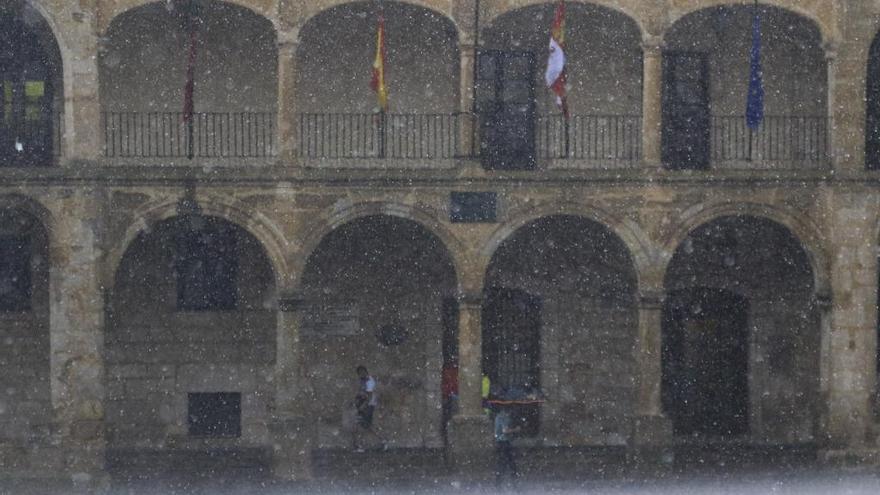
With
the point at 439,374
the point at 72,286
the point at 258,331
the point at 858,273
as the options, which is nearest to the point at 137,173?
the point at 72,286

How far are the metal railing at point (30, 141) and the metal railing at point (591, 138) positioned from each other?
7.28 metres

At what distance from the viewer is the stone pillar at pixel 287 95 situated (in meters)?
25.5

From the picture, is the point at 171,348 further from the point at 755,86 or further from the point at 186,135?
the point at 755,86

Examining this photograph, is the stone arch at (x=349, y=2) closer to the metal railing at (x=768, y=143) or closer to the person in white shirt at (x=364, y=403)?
the metal railing at (x=768, y=143)

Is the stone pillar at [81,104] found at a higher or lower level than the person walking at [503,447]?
higher

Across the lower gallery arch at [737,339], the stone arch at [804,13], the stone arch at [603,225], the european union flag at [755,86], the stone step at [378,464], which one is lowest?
the stone step at [378,464]

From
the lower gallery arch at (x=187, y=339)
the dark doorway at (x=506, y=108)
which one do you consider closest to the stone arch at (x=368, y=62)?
the dark doorway at (x=506, y=108)

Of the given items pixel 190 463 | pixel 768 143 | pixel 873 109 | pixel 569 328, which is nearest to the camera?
pixel 873 109

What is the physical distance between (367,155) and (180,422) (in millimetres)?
5103

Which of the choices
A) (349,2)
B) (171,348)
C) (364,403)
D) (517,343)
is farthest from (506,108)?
(171,348)

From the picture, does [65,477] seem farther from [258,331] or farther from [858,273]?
[858,273]

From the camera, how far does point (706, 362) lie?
2873 cm

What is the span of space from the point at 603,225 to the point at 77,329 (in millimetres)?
7702

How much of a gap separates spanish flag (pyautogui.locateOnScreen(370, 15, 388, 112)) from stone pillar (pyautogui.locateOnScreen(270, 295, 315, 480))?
3.12 metres
